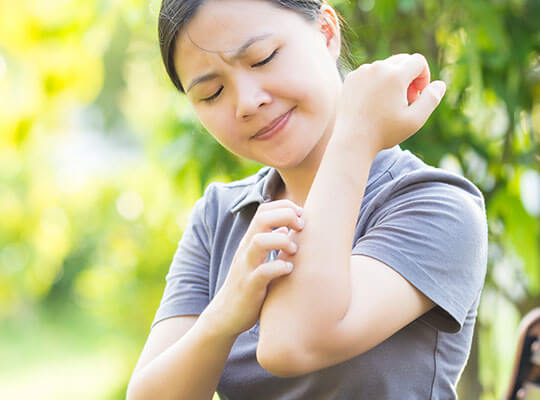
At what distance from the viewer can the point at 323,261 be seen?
0.63 metres

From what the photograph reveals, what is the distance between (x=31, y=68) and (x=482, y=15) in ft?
4.44

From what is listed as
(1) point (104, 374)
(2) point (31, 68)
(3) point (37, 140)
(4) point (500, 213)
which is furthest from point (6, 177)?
(4) point (500, 213)

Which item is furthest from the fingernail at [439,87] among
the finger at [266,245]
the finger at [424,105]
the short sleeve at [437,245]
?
the finger at [266,245]

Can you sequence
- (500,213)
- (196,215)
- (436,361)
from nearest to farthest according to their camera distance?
(436,361) < (196,215) < (500,213)

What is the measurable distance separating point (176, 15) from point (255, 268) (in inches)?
12.6

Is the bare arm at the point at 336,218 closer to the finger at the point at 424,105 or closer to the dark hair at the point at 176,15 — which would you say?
the finger at the point at 424,105

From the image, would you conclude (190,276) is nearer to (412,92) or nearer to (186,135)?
(412,92)

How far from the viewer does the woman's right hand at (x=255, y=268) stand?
65 cm

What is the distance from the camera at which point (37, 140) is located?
2.29 meters

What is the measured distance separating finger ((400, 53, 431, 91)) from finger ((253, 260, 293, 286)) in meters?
0.23

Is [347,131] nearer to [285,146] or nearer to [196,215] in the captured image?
[285,146]

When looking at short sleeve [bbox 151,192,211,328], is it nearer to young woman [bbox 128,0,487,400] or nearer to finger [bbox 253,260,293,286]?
young woman [bbox 128,0,487,400]

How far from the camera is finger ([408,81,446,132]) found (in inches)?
26.6

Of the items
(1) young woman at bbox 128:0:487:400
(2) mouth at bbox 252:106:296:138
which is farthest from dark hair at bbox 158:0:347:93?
(2) mouth at bbox 252:106:296:138
